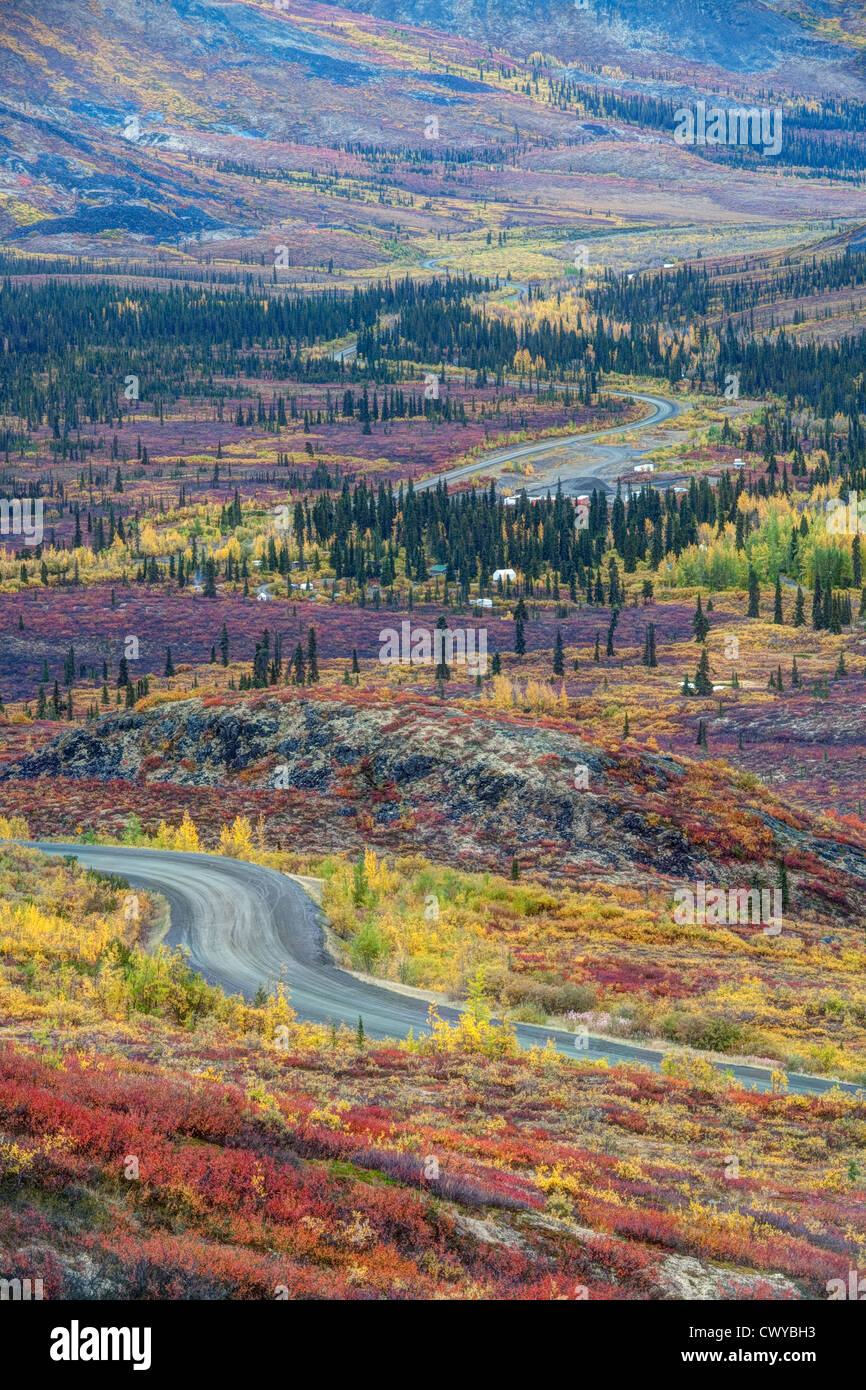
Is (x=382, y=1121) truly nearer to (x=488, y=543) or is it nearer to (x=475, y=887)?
(x=475, y=887)

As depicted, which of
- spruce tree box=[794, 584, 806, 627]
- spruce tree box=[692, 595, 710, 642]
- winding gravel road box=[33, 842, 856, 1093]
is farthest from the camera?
spruce tree box=[794, 584, 806, 627]

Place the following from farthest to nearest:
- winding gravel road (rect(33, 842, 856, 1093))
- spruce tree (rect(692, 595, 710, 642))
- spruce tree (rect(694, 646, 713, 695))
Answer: spruce tree (rect(692, 595, 710, 642)), spruce tree (rect(694, 646, 713, 695)), winding gravel road (rect(33, 842, 856, 1093))

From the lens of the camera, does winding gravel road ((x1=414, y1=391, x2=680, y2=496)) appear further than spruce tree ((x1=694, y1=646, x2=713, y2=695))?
Yes

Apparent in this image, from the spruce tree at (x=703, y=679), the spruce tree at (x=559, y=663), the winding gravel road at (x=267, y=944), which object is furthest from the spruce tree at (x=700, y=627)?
the winding gravel road at (x=267, y=944)

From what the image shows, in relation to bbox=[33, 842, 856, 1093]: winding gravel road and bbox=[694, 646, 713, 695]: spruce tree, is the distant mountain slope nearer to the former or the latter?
bbox=[33, 842, 856, 1093]: winding gravel road

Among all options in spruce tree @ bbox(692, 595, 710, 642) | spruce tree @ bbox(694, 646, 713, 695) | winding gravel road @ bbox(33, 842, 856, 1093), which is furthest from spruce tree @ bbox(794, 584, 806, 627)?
winding gravel road @ bbox(33, 842, 856, 1093)

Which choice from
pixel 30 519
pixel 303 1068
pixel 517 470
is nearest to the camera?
pixel 303 1068
